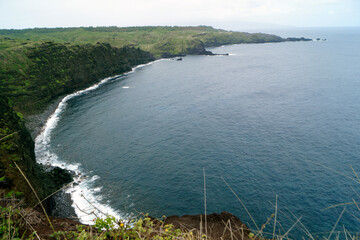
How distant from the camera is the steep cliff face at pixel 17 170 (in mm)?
21947

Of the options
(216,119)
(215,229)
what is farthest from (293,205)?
(216,119)

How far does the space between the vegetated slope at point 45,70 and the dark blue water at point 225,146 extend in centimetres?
924

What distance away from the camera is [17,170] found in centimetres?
2448

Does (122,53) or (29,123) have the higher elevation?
(122,53)

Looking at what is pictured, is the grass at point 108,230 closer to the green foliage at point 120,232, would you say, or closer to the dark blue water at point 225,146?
the green foliage at point 120,232

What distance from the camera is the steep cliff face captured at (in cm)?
2195

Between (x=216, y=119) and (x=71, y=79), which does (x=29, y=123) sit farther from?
(x=216, y=119)

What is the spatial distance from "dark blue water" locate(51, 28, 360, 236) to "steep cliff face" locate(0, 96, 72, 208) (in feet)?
20.3

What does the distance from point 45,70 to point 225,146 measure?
225 feet

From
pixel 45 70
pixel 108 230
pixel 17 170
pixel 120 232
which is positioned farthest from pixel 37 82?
pixel 120 232

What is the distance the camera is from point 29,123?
189 feet

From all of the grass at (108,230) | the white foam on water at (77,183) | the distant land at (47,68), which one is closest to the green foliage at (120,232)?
the grass at (108,230)

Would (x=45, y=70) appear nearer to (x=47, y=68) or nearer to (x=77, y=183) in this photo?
(x=47, y=68)

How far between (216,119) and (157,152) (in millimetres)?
20771
